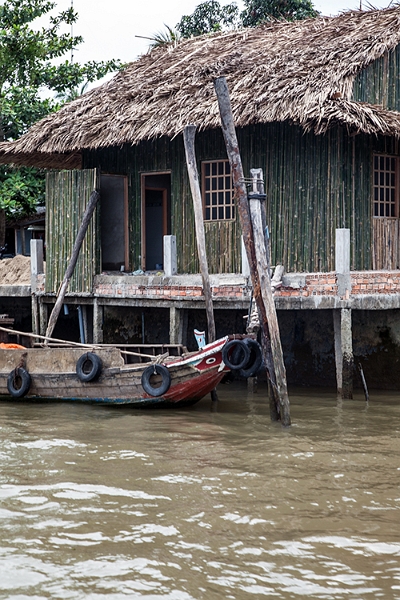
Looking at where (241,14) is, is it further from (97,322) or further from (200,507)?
(200,507)

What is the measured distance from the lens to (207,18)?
25.5 meters

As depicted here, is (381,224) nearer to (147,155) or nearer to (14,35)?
(147,155)

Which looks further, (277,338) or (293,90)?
(293,90)

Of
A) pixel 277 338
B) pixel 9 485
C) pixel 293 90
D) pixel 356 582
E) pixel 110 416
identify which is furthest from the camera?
pixel 293 90

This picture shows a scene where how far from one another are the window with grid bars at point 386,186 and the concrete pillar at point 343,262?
4.90ft

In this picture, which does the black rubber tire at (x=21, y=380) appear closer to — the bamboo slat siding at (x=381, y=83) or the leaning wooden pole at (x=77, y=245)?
the leaning wooden pole at (x=77, y=245)

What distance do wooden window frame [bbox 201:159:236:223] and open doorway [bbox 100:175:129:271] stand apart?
2044 millimetres

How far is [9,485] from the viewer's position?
8.09m

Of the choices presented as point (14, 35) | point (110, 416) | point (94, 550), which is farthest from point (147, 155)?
point (94, 550)

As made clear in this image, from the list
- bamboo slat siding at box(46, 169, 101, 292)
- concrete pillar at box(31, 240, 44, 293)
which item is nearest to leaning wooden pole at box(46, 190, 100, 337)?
bamboo slat siding at box(46, 169, 101, 292)

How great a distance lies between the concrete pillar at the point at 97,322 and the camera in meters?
14.9

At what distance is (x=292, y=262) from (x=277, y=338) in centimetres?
303

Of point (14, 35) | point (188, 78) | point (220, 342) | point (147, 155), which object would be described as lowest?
point (220, 342)

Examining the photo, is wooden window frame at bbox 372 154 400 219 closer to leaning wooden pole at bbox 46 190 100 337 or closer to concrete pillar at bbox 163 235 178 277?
concrete pillar at bbox 163 235 178 277
